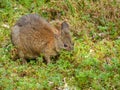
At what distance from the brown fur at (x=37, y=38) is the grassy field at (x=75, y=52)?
0.69 ft

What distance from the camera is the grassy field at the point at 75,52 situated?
837 centimetres

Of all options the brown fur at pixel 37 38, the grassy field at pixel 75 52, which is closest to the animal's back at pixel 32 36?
the brown fur at pixel 37 38

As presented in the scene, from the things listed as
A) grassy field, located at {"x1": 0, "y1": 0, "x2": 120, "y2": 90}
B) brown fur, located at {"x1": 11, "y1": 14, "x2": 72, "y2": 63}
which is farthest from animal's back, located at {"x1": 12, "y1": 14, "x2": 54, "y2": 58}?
grassy field, located at {"x1": 0, "y1": 0, "x2": 120, "y2": 90}

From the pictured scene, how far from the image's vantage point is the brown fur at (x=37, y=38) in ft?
30.8

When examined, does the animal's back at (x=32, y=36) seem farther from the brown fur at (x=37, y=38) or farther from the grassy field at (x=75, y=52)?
the grassy field at (x=75, y=52)

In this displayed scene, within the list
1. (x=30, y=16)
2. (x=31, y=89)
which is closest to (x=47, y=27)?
(x=30, y=16)

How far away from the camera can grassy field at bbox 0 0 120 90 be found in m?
8.37

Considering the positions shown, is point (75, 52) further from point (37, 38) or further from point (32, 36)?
point (32, 36)

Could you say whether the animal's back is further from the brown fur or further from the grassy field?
the grassy field

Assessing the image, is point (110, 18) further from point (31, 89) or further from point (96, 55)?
point (31, 89)

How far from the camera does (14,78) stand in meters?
8.55

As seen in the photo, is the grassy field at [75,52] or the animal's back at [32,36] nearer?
the grassy field at [75,52]

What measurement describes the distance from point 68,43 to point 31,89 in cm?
161

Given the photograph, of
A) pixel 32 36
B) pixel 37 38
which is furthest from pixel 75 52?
pixel 32 36
